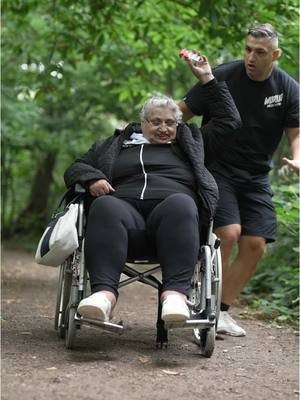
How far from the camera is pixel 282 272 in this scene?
6727 mm

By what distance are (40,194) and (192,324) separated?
44.2 ft

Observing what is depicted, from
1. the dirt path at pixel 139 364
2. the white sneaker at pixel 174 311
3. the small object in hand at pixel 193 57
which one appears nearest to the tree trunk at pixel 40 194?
the dirt path at pixel 139 364

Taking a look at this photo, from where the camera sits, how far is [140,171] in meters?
4.03

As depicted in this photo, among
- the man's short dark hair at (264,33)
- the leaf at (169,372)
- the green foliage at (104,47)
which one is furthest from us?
the green foliage at (104,47)

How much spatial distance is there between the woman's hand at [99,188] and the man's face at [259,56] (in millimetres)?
1342

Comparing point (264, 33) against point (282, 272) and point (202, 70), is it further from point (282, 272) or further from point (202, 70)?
point (282, 272)

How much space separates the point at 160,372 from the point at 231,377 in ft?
1.14

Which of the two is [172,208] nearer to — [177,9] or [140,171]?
[140,171]

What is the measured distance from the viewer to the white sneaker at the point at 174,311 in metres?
3.36

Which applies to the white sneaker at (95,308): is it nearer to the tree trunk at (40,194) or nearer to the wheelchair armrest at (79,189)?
the wheelchair armrest at (79,189)

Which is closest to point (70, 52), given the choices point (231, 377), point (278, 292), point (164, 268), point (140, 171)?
point (278, 292)

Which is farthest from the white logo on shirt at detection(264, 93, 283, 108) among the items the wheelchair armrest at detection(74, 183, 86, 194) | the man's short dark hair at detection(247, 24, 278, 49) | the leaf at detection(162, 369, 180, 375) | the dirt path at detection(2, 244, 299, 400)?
the leaf at detection(162, 369, 180, 375)

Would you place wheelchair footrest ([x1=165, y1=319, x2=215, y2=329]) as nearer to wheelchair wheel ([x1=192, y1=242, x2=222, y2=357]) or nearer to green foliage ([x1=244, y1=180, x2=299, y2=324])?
wheelchair wheel ([x1=192, y1=242, x2=222, y2=357])

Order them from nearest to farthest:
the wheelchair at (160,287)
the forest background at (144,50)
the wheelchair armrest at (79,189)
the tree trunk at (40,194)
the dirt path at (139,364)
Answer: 1. the dirt path at (139,364)
2. the wheelchair at (160,287)
3. the wheelchair armrest at (79,189)
4. the forest background at (144,50)
5. the tree trunk at (40,194)
